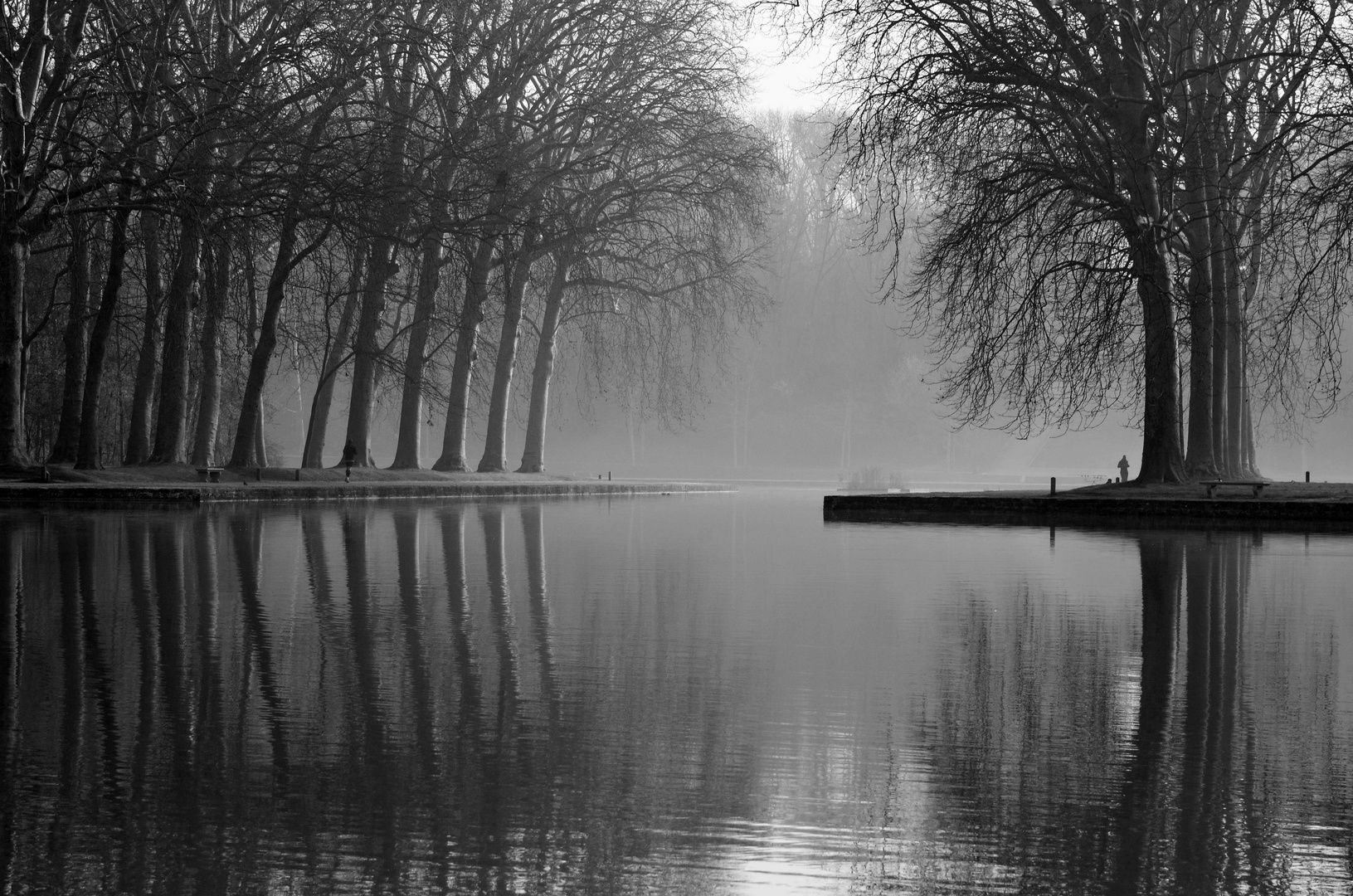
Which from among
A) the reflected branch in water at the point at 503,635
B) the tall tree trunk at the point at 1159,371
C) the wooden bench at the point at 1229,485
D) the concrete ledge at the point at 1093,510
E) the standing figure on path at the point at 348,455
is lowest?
the reflected branch in water at the point at 503,635

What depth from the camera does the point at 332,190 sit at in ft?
76.7

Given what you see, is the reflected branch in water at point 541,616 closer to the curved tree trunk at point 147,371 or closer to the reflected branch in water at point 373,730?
the reflected branch in water at point 373,730

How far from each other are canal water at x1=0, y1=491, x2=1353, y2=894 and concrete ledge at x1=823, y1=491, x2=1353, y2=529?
9.78 metres

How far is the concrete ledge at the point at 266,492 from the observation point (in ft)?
74.9

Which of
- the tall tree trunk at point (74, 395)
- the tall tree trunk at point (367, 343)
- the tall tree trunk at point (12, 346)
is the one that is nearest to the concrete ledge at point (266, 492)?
the tall tree trunk at point (12, 346)

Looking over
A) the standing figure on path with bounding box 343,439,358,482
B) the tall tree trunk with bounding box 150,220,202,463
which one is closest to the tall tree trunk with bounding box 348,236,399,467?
the standing figure on path with bounding box 343,439,358,482

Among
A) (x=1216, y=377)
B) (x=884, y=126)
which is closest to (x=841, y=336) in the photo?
(x=1216, y=377)

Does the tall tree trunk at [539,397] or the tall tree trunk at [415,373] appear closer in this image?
the tall tree trunk at [415,373]

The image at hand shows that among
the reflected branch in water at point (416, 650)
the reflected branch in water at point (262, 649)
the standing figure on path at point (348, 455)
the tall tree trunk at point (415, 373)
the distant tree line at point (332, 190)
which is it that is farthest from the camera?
the standing figure on path at point (348, 455)

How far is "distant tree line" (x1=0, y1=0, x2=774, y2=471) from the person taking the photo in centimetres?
2316

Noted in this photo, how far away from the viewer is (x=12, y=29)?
2273 centimetres

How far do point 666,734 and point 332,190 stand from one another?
62.9ft

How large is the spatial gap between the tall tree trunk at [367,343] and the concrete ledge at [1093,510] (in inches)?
380

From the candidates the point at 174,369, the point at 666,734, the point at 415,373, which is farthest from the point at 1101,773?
the point at 415,373
